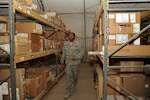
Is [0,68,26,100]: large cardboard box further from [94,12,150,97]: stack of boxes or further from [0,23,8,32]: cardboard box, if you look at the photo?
[94,12,150,97]: stack of boxes

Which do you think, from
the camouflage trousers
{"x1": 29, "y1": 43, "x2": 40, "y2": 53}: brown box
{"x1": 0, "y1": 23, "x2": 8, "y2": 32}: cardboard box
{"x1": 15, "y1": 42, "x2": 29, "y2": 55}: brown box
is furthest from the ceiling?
{"x1": 15, "y1": 42, "x2": 29, "y2": 55}: brown box

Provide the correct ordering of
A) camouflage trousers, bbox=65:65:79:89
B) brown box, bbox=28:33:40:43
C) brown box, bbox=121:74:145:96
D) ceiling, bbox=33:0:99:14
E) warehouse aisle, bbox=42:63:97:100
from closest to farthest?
brown box, bbox=121:74:145:96
brown box, bbox=28:33:40:43
warehouse aisle, bbox=42:63:97:100
camouflage trousers, bbox=65:65:79:89
ceiling, bbox=33:0:99:14

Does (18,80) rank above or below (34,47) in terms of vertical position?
below

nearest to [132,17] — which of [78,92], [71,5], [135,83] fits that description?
[135,83]

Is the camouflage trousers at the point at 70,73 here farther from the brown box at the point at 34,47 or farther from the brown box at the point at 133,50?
the brown box at the point at 133,50

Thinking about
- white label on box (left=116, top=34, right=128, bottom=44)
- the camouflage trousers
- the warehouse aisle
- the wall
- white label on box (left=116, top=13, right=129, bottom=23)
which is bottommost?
the warehouse aisle

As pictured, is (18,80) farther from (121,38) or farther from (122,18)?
(122,18)

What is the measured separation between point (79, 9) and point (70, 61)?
7554 mm

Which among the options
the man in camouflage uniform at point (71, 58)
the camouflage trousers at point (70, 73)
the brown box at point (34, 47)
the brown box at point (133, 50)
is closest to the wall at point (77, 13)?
the man in camouflage uniform at point (71, 58)

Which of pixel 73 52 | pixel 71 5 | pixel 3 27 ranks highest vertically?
pixel 71 5

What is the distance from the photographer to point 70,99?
182 inches

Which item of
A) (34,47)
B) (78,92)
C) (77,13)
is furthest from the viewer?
(77,13)

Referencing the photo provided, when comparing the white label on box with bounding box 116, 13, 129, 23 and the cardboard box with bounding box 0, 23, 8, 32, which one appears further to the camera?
the cardboard box with bounding box 0, 23, 8, 32

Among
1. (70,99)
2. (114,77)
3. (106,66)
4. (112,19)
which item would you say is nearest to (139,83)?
(114,77)
